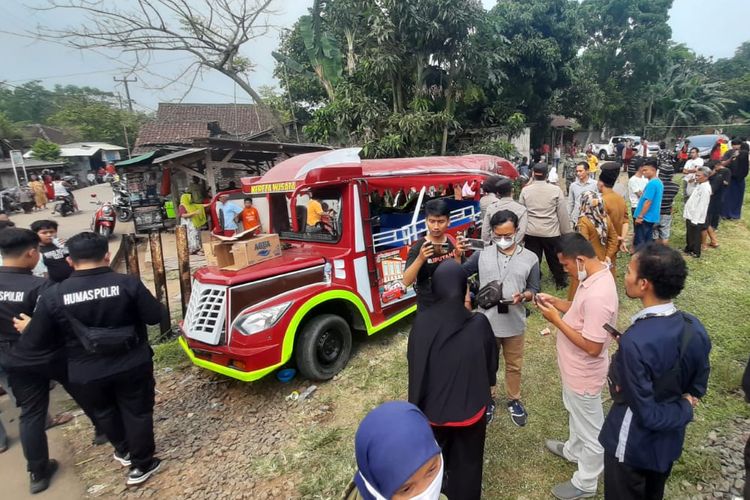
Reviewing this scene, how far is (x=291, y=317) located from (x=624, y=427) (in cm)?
281

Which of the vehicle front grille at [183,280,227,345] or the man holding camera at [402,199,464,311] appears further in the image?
the vehicle front grille at [183,280,227,345]

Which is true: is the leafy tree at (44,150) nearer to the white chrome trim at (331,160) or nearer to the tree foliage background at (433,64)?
the tree foliage background at (433,64)

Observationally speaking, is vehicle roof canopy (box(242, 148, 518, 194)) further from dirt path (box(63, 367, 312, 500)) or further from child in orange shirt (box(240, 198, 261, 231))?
child in orange shirt (box(240, 198, 261, 231))

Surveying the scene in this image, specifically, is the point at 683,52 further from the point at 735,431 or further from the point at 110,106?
the point at 110,106

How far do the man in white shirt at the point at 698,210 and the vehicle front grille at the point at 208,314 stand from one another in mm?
7239

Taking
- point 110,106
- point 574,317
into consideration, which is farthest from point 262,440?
point 110,106

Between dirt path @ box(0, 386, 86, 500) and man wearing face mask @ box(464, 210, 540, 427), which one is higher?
man wearing face mask @ box(464, 210, 540, 427)

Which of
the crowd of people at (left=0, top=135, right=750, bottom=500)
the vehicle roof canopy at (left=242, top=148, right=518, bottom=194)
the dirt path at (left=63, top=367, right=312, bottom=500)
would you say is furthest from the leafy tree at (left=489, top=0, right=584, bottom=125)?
the dirt path at (left=63, top=367, right=312, bottom=500)

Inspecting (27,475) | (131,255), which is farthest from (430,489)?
(131,255)

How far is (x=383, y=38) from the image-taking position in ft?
34.5

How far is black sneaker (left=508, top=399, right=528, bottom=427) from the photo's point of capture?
3.26 metres

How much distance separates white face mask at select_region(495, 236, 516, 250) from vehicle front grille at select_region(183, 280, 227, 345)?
8.08 feet

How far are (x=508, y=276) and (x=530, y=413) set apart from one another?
4.59ft

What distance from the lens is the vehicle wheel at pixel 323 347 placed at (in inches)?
157
